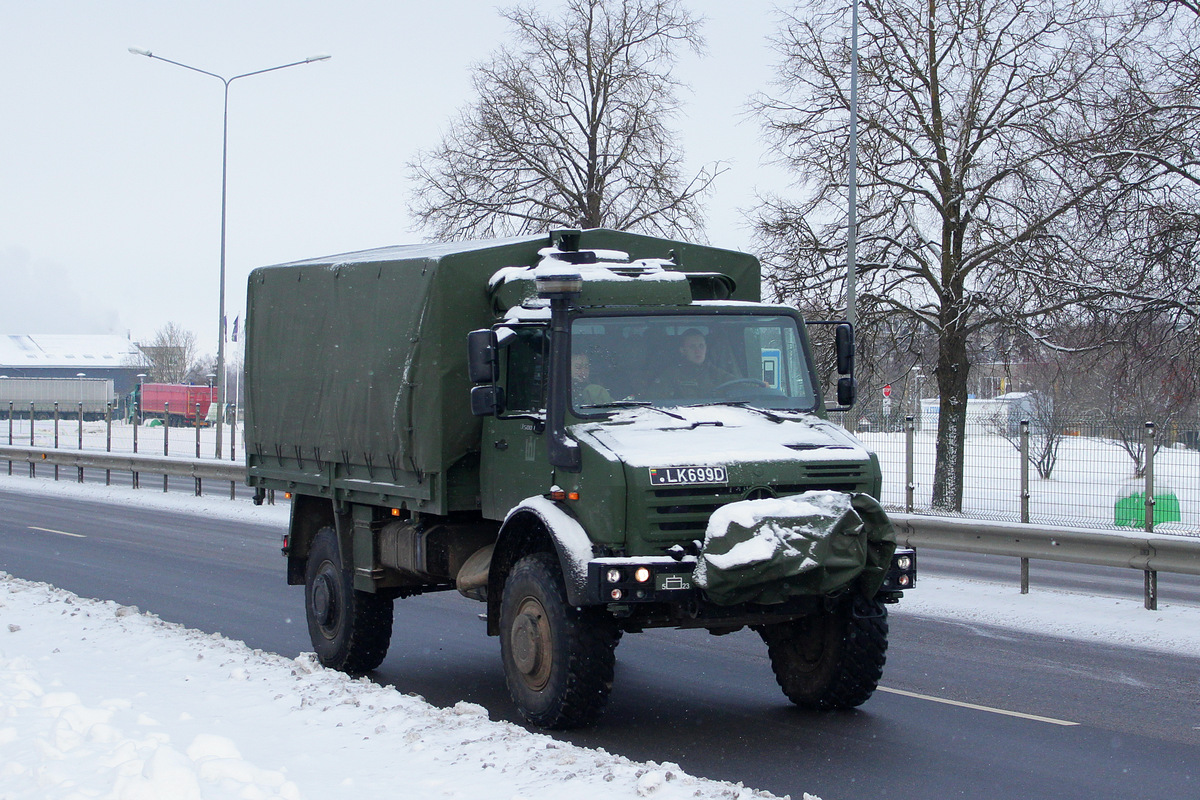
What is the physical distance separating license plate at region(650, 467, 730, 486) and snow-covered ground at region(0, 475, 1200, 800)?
1420mm

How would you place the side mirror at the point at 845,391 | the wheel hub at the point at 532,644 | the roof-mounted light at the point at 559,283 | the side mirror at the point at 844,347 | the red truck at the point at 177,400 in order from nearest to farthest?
1. the wheel hub at the point at 532,644
2. the roof-mounted light at the point at 559,283
3. the side mirror at the point at 844,347
4. the side mirror at the point at 845,391
5. the red truck at the point at 177,400

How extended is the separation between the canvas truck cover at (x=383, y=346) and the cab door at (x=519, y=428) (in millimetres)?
404

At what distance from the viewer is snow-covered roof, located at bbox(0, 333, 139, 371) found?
125938 millimetres

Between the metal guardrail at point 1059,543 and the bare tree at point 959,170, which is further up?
the bare tree at point 959,170

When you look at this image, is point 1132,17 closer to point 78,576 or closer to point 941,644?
point 941,644

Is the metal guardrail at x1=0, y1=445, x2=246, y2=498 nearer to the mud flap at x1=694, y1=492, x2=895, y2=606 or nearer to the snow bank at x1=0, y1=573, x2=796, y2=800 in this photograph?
the snow bank at x1=0, y1=573, x2=796, y2=800

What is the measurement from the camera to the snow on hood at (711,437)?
6766 millimetres

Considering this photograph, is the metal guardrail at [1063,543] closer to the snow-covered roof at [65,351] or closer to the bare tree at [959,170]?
the bare tree at [959,170]

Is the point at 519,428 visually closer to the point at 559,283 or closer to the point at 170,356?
the point at 559,283

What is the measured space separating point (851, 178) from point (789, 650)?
13.5m

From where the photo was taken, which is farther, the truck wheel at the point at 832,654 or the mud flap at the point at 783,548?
the truck wheel at the point at 832,654

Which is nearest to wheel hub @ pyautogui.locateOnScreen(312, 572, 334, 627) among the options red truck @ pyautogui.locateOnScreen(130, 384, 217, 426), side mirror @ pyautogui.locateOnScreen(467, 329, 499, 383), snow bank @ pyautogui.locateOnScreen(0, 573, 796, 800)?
snow bank @ pyautogui.locateOnScreen(0, 573, 796, 800)


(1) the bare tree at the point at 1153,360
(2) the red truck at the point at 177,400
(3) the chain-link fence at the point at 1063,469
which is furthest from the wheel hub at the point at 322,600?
(2) the red truck at the point at 177,400

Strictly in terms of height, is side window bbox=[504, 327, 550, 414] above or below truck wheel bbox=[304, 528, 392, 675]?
above
